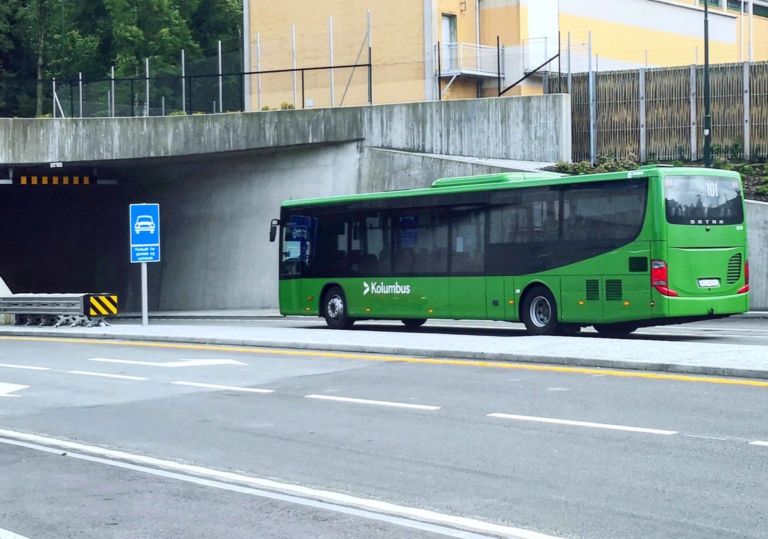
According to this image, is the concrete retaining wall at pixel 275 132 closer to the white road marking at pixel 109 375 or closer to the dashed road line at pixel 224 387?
the white road marking at pixel 109 375

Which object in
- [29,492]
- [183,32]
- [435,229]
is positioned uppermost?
[183,32]

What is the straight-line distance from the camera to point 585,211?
21.9 metres

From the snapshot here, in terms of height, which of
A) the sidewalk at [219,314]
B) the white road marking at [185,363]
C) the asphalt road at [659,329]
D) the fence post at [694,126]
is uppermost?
the fence post at [694,126]

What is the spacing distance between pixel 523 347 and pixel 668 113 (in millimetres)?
22195

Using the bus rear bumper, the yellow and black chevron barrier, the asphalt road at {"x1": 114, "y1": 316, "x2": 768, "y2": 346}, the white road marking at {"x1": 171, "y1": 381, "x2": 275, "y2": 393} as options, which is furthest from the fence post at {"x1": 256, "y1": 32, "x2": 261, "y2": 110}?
the white road marking at {"x1": 171, "y1": 381, "x2": 275, "y2": 393}

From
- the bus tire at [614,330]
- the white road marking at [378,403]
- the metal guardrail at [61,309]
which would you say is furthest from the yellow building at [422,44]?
the white road marking at [378,403]

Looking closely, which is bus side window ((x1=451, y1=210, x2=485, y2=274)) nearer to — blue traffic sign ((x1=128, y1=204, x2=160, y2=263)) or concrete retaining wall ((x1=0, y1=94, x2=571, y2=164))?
blue traffic sign ((x1=128, y1=204, x2=160, y2=263))

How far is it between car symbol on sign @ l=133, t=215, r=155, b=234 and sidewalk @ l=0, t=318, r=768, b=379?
3.37 meters

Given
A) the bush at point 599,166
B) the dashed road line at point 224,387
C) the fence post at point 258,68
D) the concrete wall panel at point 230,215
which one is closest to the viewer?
the dashed road line at point 224,387

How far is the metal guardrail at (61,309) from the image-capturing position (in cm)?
2833

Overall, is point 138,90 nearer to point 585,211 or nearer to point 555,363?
point 585,211

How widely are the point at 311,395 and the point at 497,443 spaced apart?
4.19 m

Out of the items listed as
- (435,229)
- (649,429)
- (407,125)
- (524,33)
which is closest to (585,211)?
(435,229)

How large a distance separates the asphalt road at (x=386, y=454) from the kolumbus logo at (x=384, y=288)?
860 centimetres
